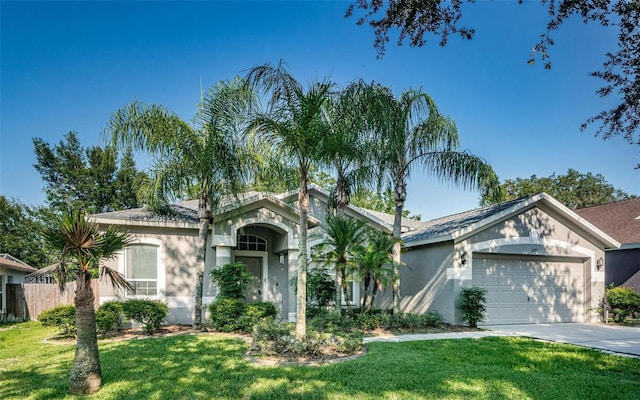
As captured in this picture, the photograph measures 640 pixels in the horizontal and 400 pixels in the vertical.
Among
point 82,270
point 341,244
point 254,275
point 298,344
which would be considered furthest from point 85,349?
point 254,275

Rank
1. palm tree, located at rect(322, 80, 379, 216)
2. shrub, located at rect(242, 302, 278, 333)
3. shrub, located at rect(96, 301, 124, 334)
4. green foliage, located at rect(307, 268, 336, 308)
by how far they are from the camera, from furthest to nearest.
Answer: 1. green foliage, located at rect(307, 268, 336, 308)
2. shrub, located at rect(242, 302, 278, 333)
3. shrub, located at rect(96, 301, 124, 334)
4. palm tree, located at rect(322, 80, 379, 216)

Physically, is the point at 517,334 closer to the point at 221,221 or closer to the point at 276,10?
the point at 221,221

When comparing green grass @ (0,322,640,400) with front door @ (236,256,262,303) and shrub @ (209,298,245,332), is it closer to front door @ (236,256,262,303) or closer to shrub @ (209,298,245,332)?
shrub @ (209,298,245,332)

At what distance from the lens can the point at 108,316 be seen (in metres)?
10.7

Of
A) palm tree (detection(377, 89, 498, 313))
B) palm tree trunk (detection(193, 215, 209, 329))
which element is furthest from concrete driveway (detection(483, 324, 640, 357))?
palm tree trunk (detection(193, 215, 209, 329))

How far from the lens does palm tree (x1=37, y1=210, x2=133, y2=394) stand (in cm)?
586

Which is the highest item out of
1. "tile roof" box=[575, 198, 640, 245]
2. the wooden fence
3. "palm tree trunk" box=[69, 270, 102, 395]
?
"tile roof" box=[575, 198, 640, 245]

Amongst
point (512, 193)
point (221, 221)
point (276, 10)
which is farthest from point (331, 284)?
point (512, 193)

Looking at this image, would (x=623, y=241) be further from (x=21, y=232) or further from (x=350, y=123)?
(x=21, y=232)

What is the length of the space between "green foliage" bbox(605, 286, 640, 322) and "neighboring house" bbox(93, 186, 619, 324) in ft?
1.30

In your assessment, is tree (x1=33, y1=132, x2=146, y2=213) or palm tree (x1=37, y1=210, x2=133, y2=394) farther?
tree (x1=33, y1=132, x2=146, y2=213)

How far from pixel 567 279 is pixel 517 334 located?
5215 millimetres

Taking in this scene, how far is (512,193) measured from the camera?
37469 millimetres

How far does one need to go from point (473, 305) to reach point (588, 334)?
118 inches
